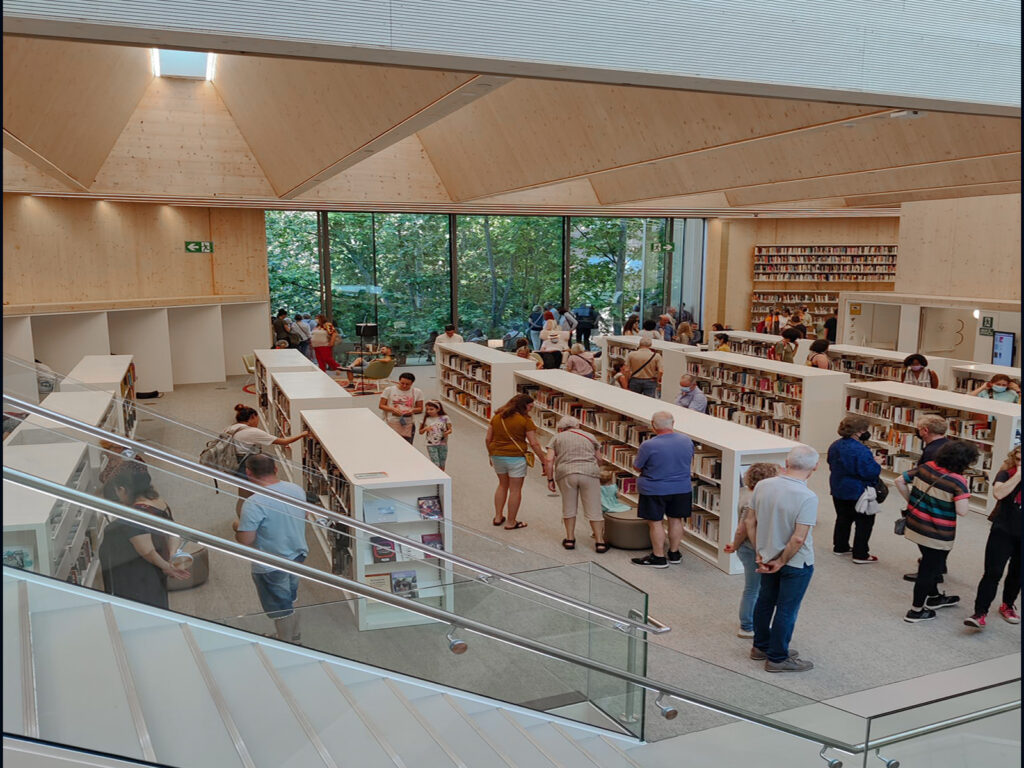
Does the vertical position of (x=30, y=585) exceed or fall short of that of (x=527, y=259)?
it falls short

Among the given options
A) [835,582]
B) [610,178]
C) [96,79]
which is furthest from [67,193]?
[835,582]

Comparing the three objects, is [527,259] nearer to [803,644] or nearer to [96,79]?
[96,79]

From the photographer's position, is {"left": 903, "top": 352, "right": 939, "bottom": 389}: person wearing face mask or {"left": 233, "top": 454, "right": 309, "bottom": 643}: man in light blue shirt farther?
{"left": 903, "top": 352, "right": 939, "bottom": 389}: person wearing face mask

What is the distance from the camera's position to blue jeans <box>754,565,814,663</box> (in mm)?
5844

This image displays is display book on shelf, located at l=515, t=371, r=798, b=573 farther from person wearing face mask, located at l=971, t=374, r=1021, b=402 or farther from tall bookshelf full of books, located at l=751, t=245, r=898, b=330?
tall bookshelf full of books, located at l=751, t=245, r=898, b=330

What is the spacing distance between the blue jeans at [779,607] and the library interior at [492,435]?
3 cm

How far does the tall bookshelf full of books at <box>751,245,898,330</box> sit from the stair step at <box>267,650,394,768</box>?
65.2 ft

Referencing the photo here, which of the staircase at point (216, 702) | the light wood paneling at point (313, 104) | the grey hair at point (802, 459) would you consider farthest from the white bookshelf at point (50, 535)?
the grey hair at point (802, 459)

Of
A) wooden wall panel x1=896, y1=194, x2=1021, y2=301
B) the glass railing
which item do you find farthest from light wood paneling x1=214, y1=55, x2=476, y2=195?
wooden wall panel x1=896, y1=194, x2=1021, y2=301

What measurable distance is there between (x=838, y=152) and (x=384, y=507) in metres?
8.54

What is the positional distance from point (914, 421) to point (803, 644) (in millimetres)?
5338

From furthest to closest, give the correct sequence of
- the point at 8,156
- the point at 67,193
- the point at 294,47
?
the point at 67,193 < the point at 8,156 < the point at 294,47

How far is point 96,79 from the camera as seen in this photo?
33.8ft

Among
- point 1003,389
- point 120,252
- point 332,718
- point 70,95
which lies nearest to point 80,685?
point 332,718
